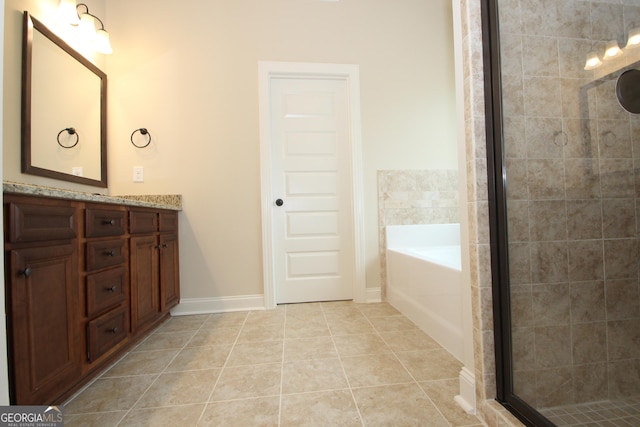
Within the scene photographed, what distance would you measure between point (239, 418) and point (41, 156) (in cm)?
177

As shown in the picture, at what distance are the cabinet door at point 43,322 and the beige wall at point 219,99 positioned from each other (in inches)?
45.1

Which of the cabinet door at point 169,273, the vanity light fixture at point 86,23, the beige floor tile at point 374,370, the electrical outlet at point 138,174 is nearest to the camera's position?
the beige floor tile at point 374,370

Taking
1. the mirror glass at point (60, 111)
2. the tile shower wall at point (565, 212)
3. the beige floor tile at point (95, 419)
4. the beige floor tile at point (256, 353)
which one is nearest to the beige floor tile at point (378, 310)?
the beige floor tile at point (256, 353)

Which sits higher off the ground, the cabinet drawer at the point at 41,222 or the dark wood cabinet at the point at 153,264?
the cabinet drawer at the point at 41,222

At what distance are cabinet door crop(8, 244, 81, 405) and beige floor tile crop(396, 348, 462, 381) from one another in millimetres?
1405

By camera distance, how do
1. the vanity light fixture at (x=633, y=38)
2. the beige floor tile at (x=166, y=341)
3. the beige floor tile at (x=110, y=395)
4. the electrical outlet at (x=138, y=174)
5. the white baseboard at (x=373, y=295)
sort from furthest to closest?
1. the white baseboard at (x=373, y=295)
2. the electrical outlet at (x=138, y=174)
3. the beige floor tile at (x=166, y=341)
4. the beige floor tile at (x=110, y=395)
5. the vanity light fixture at (x=633, y=38)

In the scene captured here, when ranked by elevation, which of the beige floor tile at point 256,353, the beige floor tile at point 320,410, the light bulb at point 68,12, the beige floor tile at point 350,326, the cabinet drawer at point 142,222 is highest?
the light bulb at point 68,12

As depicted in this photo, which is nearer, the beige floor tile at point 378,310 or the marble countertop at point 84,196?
the marble countertop at point 84,196

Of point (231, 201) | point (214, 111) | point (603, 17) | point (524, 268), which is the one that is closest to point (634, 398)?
point (524, 268)

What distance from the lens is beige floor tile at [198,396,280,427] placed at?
3.30ft

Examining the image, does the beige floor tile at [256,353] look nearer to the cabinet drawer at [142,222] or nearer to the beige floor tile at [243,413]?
the beige floor tile at [243,413]

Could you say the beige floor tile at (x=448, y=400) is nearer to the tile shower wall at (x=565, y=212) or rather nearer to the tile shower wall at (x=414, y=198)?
the tile shower wall at (x=565, y=212)

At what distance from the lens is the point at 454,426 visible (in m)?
0.97

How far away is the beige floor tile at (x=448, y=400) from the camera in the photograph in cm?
100
